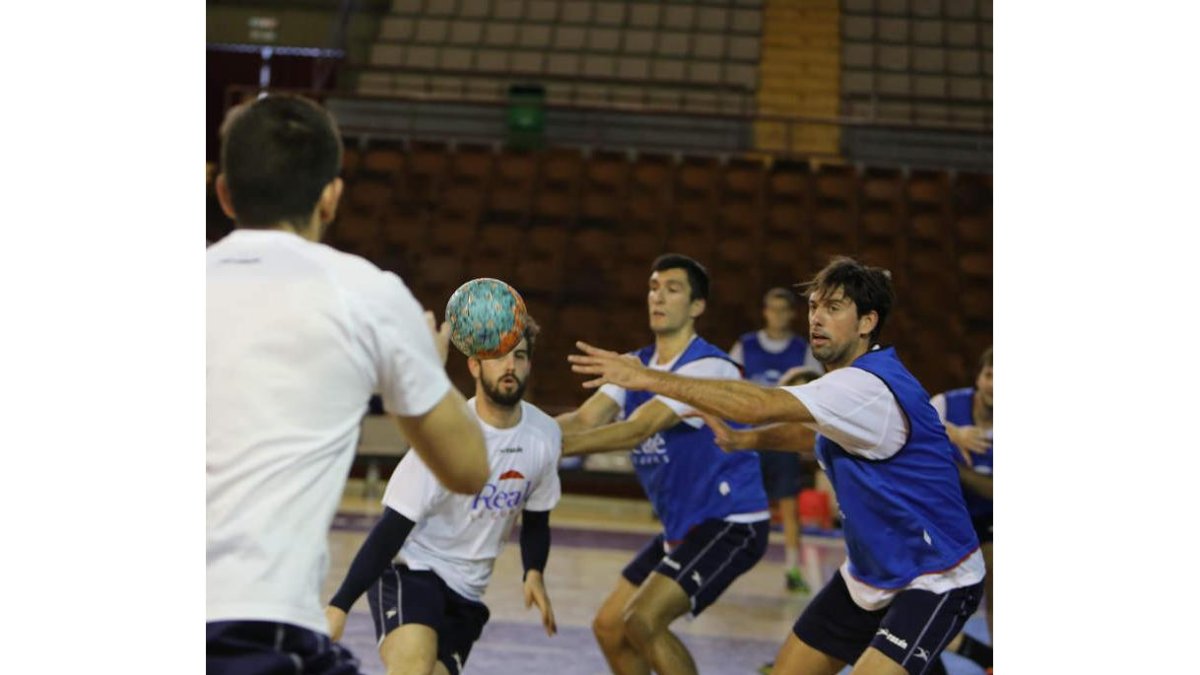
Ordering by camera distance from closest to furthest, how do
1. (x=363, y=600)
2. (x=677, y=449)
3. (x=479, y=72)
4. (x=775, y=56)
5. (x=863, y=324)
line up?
(x=863, y=324) < (x=677, y=449) < (x=363, y=600) < (x=479, y=72) < (x=775, y=56)

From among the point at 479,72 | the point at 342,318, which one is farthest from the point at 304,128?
the point at 479,72

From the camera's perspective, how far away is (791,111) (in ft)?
59.5

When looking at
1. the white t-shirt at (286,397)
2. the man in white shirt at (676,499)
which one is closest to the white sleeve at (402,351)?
the white t-shirt at (286,397)

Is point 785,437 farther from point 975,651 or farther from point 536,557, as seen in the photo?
point 975,651

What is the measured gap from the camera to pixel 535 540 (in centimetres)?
492

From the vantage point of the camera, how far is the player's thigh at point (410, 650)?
4520mm

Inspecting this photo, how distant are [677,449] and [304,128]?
3.69m

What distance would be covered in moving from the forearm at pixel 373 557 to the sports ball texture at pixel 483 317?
0.75m

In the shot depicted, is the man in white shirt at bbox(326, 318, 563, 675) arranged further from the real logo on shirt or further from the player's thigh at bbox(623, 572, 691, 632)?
the player's thigh at bbox(623, 572, 691, 632)

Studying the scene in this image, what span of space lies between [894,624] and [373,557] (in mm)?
1633

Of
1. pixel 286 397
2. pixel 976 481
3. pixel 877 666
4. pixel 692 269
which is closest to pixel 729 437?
pixel 877 666
